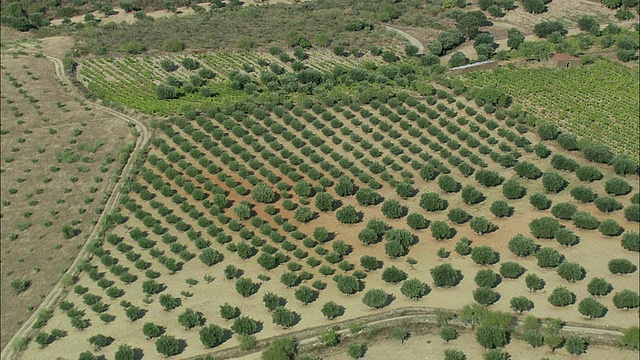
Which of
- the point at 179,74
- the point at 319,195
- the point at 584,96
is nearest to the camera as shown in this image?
the point at 319,195

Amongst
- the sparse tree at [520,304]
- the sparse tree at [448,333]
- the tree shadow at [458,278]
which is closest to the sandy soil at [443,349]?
the sparse tree at [448,333]

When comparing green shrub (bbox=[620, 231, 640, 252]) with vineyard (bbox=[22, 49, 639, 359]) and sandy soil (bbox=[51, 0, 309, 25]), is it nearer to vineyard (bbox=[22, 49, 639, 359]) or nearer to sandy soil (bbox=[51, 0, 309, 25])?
vineyard (bbox=[22, 49, 639, 359])

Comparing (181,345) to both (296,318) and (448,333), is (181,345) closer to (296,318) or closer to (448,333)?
(296,318)

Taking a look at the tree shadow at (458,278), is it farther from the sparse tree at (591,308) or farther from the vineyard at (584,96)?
the vineyard at (584,96)

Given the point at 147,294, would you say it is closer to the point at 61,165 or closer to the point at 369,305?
the point at 369,305

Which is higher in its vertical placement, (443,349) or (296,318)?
(443,349)

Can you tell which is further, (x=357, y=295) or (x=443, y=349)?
(x=357, y=295)

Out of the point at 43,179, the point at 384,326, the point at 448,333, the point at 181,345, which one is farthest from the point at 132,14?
the point at 448,333
